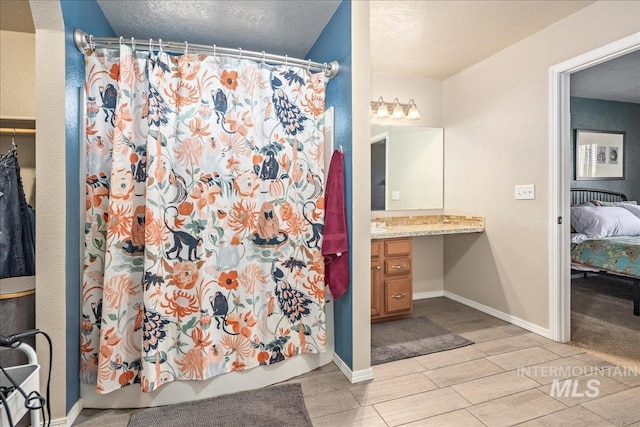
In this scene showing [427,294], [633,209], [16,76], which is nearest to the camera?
[16,76]

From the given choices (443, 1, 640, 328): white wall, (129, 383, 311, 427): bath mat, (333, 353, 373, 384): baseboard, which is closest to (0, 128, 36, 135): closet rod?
(129, 383, 311, 427): bath mat

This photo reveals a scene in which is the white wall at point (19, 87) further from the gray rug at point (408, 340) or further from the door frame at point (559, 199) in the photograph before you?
the door frame at point (559, 199)

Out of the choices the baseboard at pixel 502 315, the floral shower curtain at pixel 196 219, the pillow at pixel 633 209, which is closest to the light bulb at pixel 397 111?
the floral shower curtain at pixel 196 219

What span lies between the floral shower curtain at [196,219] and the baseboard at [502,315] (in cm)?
194

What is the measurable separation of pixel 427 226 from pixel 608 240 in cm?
180

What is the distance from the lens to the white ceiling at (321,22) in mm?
2303

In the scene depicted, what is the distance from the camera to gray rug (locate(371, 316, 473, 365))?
8.30 feet

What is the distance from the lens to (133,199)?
73.2 inches

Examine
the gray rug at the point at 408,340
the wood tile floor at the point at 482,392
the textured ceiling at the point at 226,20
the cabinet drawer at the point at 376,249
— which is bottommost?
the wood tile floor at the point at 482,392

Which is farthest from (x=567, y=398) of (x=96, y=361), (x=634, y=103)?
(x=634, y=103)

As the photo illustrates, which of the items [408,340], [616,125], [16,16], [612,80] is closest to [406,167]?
[408,340]

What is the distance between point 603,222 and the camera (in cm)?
381

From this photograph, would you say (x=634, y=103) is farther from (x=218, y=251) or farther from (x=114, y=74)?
(x=114, y=74)

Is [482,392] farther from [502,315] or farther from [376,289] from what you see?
[502,315]
